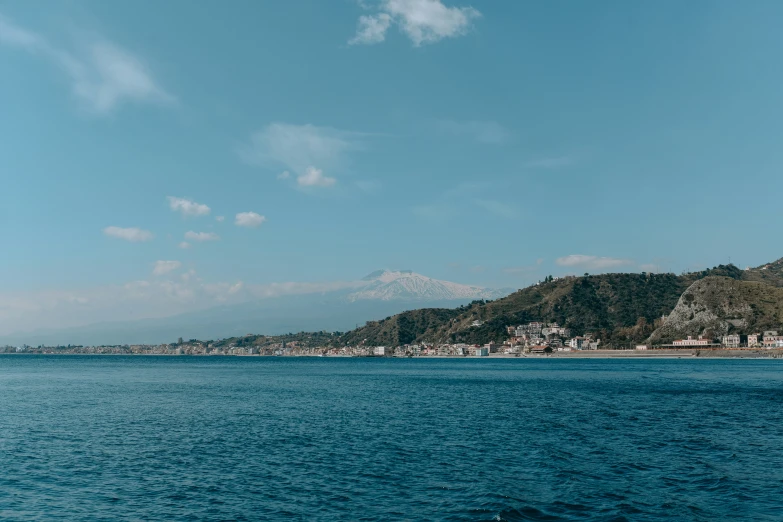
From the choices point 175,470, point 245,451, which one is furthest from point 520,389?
point 175,470

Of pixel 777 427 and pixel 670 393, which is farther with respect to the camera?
pixel 670 393

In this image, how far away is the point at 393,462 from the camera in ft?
114

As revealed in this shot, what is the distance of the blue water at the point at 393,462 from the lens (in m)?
25.7

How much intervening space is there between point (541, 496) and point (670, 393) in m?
60.1

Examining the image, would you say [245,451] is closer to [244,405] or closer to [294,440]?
[294,440]

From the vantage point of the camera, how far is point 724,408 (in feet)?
199

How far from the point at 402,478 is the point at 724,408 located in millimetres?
44576

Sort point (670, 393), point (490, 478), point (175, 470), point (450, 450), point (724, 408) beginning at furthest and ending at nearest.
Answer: point (670, 393), point (724, 408), point (450, 450), point (175, 470), point (490, 478)

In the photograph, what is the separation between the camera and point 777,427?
154ft

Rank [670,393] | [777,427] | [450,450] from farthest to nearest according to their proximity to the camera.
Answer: [670,393]
[777,427]
[450,450]

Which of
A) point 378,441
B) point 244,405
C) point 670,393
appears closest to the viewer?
point 378,441

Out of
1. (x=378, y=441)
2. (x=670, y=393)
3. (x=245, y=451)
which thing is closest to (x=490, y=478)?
(x=378, y=441)

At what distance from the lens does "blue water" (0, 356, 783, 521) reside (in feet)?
84.4

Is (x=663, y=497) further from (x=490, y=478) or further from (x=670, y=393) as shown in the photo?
(x=670, y=393)
